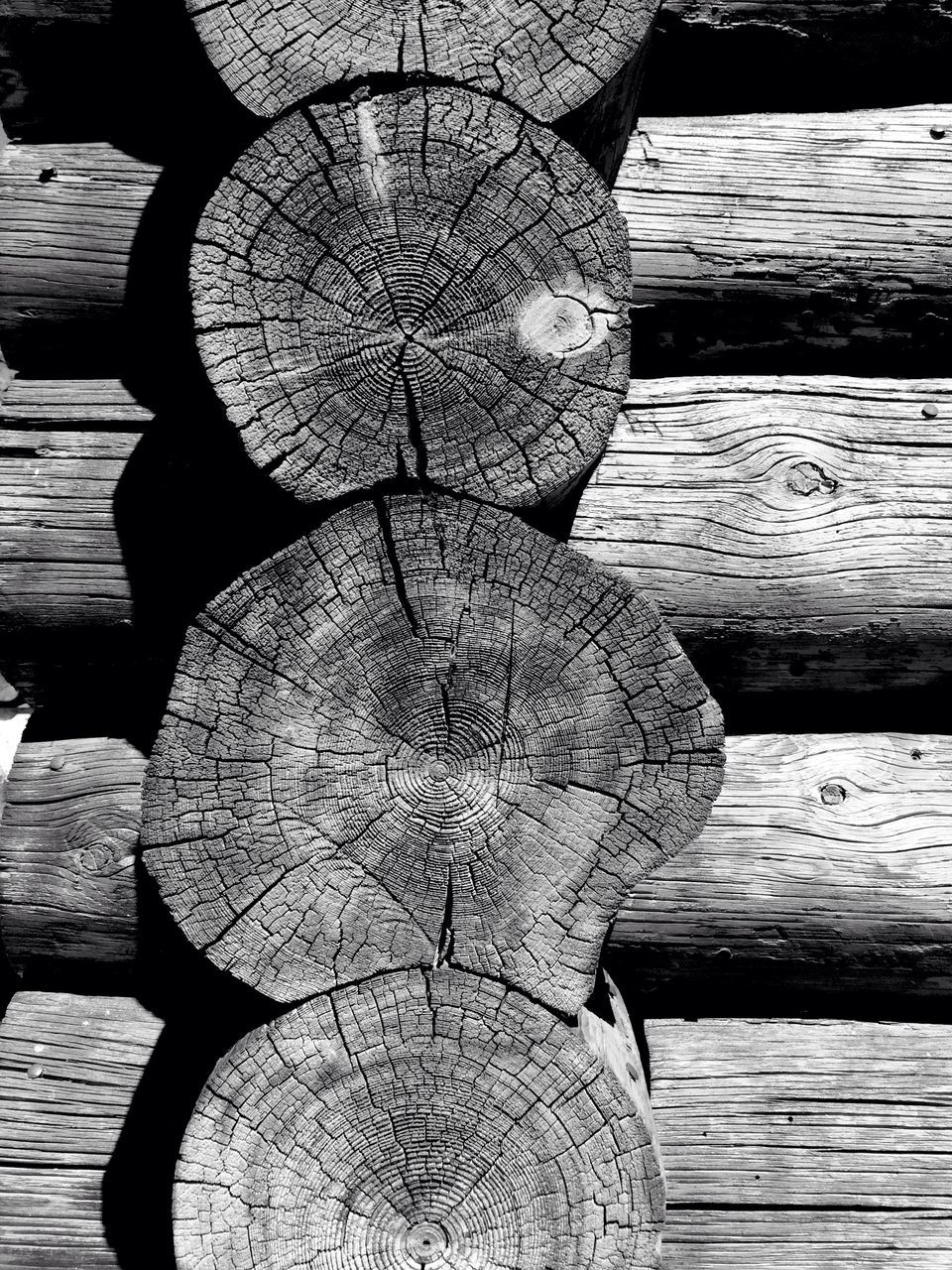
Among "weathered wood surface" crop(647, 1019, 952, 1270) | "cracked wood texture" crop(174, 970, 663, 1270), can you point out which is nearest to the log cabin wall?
"weathered wood surface" crop(647, 1019, 952, 1270)

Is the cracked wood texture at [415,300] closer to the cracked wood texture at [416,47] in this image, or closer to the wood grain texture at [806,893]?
the cracked wood texture at [416,47]

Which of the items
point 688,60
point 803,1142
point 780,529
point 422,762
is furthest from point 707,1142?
point 688,60

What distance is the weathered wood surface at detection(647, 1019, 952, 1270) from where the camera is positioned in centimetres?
197

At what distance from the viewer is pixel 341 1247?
1.53m

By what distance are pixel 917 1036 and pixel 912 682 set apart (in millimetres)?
688

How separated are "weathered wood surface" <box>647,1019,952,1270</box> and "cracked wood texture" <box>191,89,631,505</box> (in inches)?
47.0

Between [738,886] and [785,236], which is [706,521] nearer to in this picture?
[785,236]

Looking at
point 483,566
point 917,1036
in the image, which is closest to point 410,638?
point 483,566

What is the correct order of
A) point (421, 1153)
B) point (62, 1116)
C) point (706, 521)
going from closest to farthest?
point (421, 1153) < point (62, 1116) < point (706, 521)

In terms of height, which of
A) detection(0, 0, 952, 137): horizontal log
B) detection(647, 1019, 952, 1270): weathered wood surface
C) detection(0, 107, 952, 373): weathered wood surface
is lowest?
detection(647, 1019, 952, 1270): weathered wood surface

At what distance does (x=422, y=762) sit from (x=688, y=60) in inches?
61.2

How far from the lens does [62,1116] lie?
1992mm

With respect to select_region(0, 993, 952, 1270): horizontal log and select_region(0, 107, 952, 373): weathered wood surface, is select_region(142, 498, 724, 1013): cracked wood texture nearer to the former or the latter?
select_region(0, 993, 952, 1270): horizontal log

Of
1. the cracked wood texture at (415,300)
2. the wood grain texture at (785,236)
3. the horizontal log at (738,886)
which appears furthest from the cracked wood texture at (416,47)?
the horizontal log at (738,886)
